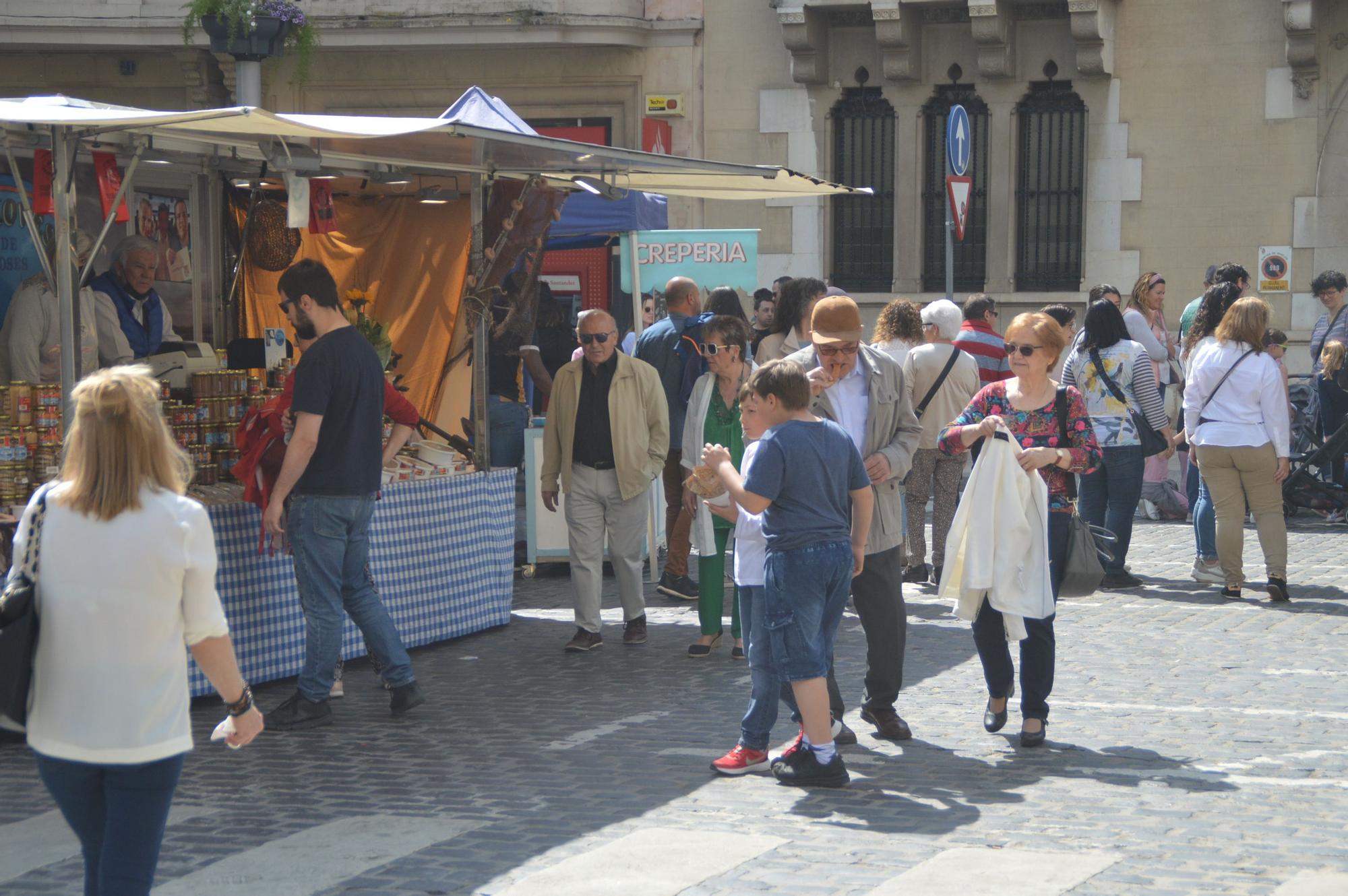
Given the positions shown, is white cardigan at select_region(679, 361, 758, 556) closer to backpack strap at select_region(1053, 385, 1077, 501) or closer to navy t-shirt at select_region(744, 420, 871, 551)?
backpack strap at select_region(1053, 385, 1077, 501)

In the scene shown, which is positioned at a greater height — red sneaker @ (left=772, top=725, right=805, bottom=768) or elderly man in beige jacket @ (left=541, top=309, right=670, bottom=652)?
elderly man in beige jacket @ (left=541, top=309, right=670, bottom=652)

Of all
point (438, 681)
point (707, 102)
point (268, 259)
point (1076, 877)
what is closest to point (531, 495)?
point (268, 259)

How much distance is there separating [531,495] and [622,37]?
9.00 m

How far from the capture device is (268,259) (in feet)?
37.0

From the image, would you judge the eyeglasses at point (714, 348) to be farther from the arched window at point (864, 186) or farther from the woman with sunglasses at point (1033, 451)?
the arched window at point (864, 186)

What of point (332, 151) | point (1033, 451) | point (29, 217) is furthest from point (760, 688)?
point (332, 151)

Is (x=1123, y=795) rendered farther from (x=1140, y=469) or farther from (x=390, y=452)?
(x=1140, y=469)

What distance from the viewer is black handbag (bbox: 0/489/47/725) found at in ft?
12.7

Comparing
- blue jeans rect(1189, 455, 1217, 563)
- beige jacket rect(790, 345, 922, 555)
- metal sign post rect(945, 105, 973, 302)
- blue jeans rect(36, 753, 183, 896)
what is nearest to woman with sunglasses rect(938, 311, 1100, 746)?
beige jacket rect(790, 345, 922, 555)

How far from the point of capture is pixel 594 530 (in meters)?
9.02

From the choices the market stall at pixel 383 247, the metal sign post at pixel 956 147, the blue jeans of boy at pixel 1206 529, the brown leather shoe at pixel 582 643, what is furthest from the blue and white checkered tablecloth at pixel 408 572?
the metal sign post at pixel 956 147

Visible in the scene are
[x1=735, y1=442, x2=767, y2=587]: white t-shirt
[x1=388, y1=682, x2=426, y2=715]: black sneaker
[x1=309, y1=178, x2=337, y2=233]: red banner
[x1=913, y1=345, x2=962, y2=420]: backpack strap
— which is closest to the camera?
[x1=735, y1=442, x2=767, y2=587]: white t-shirt

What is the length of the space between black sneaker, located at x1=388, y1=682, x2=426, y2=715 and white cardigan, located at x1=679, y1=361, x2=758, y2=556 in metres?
1.72

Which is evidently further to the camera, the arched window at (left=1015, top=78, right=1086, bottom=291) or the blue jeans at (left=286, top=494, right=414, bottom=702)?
the arched window at (left=1015, top=78, right=1086, bottom=291)
